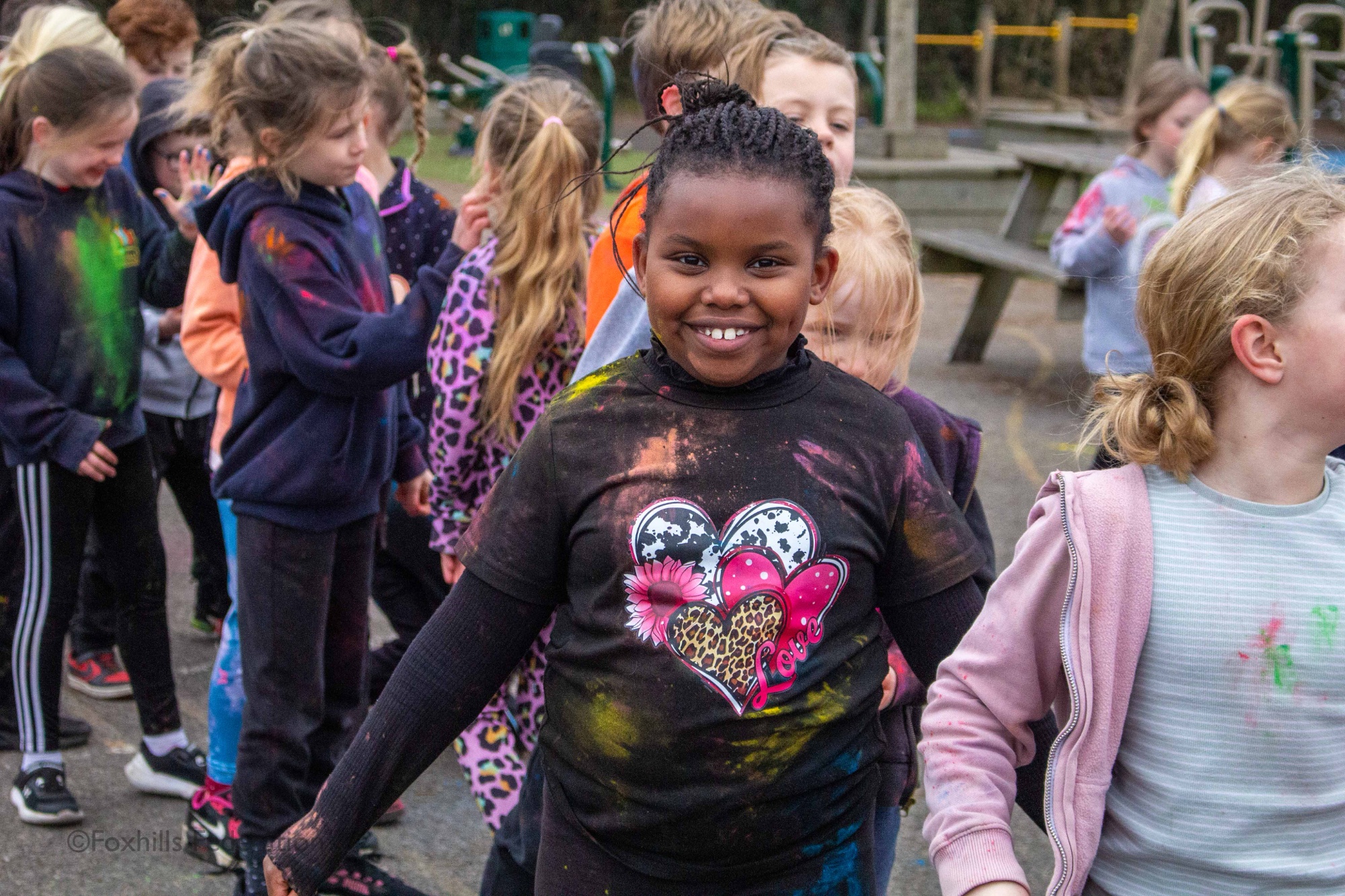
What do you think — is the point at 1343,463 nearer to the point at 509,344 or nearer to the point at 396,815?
the point at 509,344

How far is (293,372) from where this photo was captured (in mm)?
2998

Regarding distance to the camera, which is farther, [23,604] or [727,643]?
[23,604]

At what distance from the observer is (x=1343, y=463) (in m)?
1.82

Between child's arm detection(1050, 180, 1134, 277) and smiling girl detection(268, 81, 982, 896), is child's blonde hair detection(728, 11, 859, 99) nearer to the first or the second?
smiling girl detection(268, 81, 982, 896)

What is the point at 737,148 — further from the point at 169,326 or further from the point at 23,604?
the point at 169,326

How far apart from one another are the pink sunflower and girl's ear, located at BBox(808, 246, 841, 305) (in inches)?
16.5

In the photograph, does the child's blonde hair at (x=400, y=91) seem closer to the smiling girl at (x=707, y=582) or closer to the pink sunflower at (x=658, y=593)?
the smiling girl at (x=707, y=582)

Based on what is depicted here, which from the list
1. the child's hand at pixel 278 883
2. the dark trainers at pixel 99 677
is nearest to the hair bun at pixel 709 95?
the child's hand at pixel 278 883

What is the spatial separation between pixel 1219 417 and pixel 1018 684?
421 millimetres

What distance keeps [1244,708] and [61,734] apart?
3549mm

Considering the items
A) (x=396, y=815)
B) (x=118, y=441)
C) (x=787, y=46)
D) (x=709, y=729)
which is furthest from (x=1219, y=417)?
(x=118, y=441)

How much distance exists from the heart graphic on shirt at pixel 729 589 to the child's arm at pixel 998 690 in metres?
0.21

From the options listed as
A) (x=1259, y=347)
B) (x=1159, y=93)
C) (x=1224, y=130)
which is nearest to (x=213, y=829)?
(x=1259, y=347)

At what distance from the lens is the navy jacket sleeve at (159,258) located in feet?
12.4
